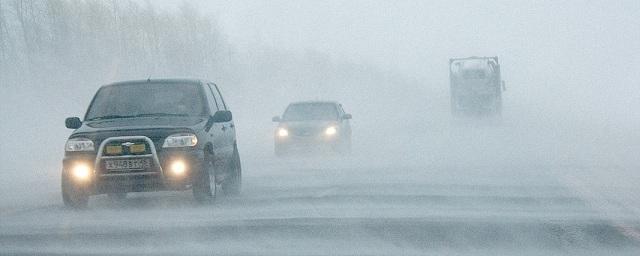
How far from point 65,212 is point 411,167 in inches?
405

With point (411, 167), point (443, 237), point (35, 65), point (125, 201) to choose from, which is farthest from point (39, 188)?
point (35, 65)

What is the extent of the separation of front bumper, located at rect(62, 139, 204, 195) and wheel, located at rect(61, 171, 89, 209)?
0.23 ft

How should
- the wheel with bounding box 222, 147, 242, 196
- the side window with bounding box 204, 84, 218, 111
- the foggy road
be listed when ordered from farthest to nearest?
the wheel with bounding box 222, 147, 242, 196 < the side window with bounding box 204, 84, 218, 111 < the foggy road

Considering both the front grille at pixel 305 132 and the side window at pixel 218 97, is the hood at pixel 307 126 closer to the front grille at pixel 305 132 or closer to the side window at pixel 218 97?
the front grille at pixel 305 132

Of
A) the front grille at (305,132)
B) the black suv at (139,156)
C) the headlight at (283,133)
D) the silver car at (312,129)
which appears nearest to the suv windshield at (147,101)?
the black suv at (139,156)

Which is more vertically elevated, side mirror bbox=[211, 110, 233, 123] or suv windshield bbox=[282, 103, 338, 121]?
side mirror bbox=[211, 110, 233, 123]

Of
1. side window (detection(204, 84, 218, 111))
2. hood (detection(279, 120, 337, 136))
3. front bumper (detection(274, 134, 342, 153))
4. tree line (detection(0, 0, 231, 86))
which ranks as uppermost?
tree line (detection(0, 0, 231, 86))

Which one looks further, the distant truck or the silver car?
the distant truck

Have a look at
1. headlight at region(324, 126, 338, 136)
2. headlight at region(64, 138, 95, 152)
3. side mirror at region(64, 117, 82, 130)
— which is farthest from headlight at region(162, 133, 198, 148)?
headlight at region(324, 126, 338, 136)

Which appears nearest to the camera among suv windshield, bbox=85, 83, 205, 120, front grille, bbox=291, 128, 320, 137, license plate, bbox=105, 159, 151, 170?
license plate, bbox=105, 159, 151, 170

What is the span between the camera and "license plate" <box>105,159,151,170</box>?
42.1 feet

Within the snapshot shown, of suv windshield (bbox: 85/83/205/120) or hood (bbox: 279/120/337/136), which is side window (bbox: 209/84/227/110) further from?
hood (bbox: 279/120/337/136)

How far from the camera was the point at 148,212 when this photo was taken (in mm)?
12711

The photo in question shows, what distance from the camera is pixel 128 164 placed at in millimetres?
12828
